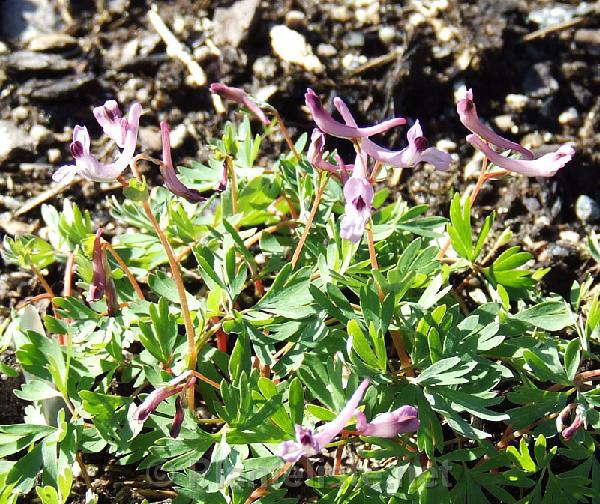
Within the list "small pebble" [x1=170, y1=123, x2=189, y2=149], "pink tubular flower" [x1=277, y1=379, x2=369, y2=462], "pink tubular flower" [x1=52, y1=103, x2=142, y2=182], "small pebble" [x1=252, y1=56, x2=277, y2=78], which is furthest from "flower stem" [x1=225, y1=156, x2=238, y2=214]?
"small pebble" [x1=252, y1=56, x2=277, y2=78]

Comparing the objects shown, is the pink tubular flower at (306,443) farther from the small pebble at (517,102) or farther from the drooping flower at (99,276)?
the small pebble at (517,102)

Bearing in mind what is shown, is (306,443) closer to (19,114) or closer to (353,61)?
(353,61)

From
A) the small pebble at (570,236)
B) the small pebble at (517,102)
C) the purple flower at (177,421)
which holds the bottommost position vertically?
the small pebble at (570,236)

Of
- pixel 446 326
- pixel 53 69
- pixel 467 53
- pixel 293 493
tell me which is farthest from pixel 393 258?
→ pixel 53 69

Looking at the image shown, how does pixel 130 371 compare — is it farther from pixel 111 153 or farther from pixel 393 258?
pixel 111 153

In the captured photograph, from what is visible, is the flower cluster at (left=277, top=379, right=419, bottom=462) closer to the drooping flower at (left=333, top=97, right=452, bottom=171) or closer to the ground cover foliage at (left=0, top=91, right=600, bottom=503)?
the ground cover foliage at (left=0, top=91, right=600, bottom=503)

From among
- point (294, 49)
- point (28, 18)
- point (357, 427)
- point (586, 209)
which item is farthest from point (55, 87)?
point (357, 427)

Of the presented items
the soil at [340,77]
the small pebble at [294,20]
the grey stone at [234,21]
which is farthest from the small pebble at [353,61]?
the grey stone at [234,21]
